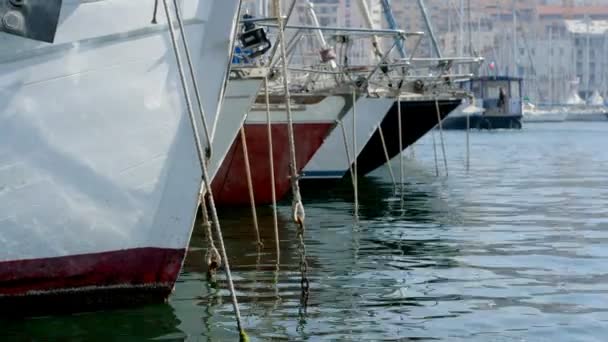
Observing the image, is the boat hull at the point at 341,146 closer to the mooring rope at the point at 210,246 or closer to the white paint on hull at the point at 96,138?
the mooring rope at the point at 210,246

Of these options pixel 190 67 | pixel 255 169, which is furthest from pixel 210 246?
pixel 255 169

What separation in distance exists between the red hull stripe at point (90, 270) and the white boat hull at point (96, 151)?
11mm

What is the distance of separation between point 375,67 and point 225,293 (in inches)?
420

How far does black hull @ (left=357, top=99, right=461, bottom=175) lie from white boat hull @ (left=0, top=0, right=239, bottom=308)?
18424 millimetres

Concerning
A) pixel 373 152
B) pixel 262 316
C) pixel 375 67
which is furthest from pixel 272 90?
pixel 262 316

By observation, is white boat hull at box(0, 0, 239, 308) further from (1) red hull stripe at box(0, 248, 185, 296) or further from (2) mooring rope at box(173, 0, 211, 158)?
(2) mooring rope at box(173, 0, 211, 158)

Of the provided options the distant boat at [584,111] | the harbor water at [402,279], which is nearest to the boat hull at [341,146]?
the harbor water at [402,279]

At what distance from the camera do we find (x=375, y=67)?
73.9 feet

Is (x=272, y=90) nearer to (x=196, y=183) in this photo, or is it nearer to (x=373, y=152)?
(x=373, y=152)

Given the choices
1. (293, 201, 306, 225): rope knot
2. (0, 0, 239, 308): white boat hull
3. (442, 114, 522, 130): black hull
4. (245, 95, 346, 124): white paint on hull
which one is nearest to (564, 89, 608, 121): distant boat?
(442, 114, 522, 130): black hull

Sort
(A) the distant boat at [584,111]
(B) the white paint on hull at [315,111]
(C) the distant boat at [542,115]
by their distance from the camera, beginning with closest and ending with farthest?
(B) the white paint on hull at [315,111]
(C) the distant boat at [542,115]
(A) the distant boat at [584,111]

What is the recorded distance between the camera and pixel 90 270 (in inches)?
423

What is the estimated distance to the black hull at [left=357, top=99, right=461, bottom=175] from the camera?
2955cm

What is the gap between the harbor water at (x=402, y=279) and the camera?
10664 mm
